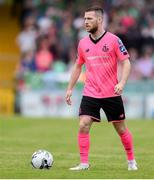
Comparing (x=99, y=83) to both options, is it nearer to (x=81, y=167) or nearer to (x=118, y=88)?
(x=118, y=88)

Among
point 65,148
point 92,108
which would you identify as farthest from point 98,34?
point 65,148

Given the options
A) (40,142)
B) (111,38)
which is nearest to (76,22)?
(40,142)

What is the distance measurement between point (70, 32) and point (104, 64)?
1495 centimetres

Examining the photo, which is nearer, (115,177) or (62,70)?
(115,177)

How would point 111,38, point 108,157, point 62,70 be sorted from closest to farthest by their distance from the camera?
point 111,38 → point 108,157 → point 62,70

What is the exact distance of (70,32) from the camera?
2589cm

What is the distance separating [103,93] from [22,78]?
1347 cm

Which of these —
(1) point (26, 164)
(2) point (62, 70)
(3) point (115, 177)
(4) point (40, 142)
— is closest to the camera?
(3) point (115, 177)

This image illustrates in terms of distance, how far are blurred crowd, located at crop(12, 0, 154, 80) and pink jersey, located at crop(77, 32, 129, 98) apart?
→ 13.0 metres

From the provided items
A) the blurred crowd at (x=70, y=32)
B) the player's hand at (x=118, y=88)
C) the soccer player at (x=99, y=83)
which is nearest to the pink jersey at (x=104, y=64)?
the soccer player at (x=99, y=83)

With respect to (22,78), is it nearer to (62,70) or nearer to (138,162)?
(62,70)

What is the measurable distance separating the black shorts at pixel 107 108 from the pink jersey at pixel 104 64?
7 cm

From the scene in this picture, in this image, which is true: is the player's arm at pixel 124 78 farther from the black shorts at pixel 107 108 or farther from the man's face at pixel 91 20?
the man's face at pixel 91 20

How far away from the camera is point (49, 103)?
23609mm
